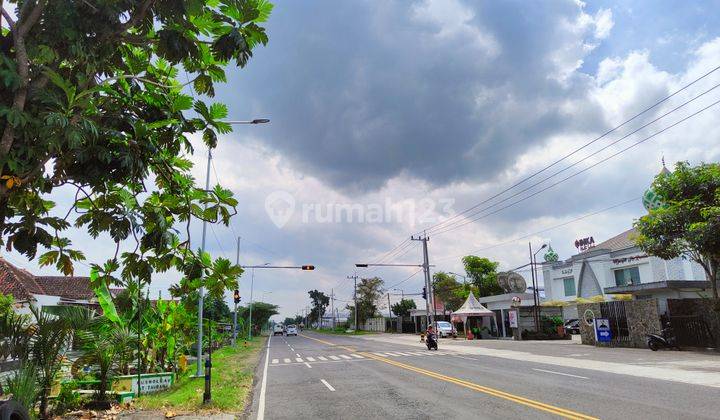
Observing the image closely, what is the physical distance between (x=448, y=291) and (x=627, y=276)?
88.8ft

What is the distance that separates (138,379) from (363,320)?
8630 centimetres

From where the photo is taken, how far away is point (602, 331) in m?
30.2

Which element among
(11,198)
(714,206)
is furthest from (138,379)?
(714,206)

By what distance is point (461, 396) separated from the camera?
457 inches

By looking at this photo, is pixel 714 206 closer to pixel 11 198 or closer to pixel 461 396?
pixel 461 396

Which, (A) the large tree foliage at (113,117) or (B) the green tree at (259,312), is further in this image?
(B) the green tree at (259,312)

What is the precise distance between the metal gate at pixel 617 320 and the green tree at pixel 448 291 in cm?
3558

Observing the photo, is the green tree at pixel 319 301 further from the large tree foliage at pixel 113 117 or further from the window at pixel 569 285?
the large tree foliage at pixel 113 117

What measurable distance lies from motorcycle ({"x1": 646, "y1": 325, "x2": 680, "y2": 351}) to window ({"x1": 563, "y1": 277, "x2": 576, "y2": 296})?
2854 centimetres

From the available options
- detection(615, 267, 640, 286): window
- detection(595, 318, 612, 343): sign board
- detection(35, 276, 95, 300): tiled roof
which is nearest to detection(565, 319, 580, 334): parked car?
detection(615, 267, 640, 286): window

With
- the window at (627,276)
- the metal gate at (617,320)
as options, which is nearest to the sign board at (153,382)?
the metal gate at (617,320)

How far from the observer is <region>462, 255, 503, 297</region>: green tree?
6481 cm

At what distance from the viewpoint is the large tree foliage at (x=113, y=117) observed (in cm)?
321

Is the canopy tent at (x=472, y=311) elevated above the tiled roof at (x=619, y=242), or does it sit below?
below
